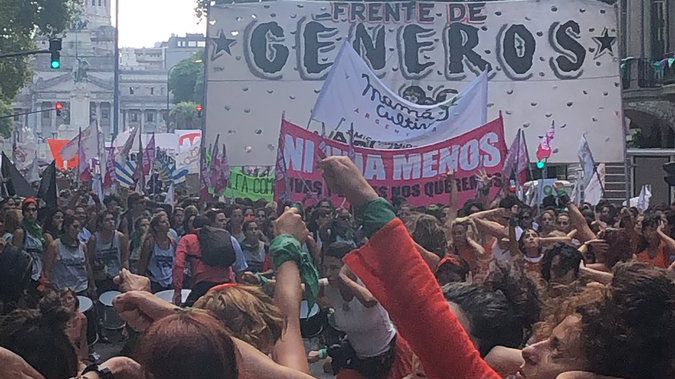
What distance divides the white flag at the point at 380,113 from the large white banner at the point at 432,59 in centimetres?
559

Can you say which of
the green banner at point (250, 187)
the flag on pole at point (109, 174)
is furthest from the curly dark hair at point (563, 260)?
the flag on pole at point (109, 174)

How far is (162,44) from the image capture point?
651 ft

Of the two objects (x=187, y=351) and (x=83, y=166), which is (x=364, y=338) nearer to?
(x=187, y=351)

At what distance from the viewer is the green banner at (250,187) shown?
62.2 feet

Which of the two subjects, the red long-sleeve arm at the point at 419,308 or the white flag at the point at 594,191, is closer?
the red long-sleeve arm at the point at 419,308

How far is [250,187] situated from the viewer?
19422 millimetres

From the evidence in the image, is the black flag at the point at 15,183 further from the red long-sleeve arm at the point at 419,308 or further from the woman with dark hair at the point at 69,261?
the red long-sleeve arm at the point at 419,308

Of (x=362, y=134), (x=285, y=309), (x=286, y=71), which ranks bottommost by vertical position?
(x=285, y=309)

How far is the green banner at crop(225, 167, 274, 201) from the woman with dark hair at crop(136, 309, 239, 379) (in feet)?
52.4

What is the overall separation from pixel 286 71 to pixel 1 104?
109 ft

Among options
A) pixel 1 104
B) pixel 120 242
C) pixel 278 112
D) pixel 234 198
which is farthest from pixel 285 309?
pixel 1 104

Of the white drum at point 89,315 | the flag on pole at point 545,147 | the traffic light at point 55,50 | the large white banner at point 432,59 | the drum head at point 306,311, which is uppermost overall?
the traffic light at point 55,50

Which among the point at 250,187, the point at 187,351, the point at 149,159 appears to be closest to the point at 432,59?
the point at 250,187

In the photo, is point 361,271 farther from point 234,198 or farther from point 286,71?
point 286,71
